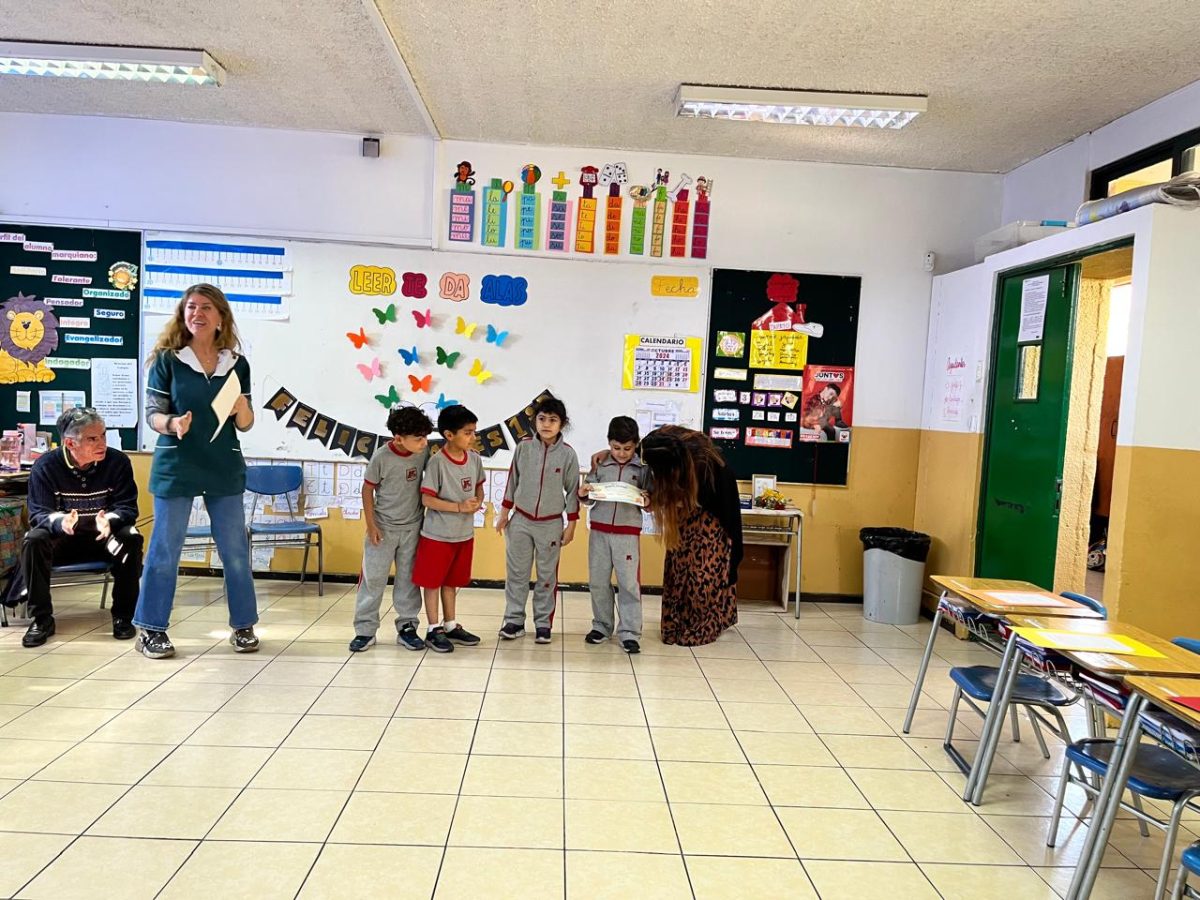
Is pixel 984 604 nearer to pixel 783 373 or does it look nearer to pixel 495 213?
pixel 783 373

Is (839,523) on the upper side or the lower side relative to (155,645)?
upper

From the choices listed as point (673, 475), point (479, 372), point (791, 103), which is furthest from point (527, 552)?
point (791, 103)

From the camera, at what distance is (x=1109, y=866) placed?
103 inches

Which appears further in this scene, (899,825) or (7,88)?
(7,88)

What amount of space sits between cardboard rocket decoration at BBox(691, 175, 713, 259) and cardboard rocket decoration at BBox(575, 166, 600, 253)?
2.35 feet

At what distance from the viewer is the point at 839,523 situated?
603cm

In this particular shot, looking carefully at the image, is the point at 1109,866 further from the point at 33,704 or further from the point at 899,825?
the point at 33,704

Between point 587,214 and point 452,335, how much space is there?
1290mm

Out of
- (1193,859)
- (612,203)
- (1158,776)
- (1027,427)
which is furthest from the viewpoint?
(612,203)

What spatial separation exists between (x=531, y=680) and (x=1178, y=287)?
3558 millimetres

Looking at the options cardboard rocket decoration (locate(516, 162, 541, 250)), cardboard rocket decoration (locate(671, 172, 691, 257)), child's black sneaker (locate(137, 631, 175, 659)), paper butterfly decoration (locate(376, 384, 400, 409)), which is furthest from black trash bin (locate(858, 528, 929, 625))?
child's black sneaker (locate(137, 631, 175, 659))

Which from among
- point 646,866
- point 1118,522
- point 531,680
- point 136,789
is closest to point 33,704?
point 136,789

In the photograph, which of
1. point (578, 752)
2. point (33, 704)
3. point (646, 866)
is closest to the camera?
point (646, 866)

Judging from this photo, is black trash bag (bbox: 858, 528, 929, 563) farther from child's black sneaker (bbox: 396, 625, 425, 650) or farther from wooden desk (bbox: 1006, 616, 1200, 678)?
child's black sneaker (bbox: 396, 625, 425, 650)
